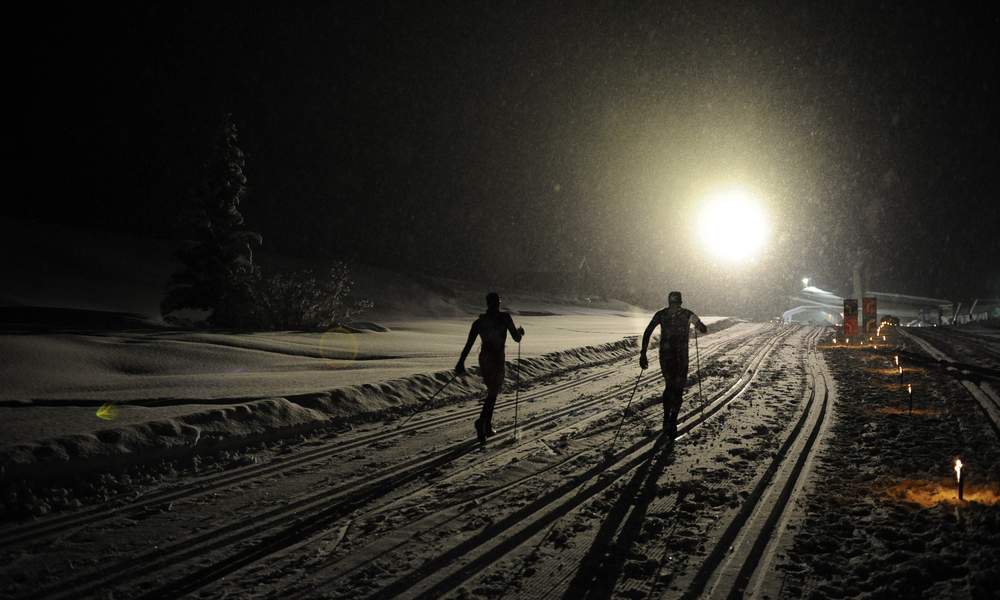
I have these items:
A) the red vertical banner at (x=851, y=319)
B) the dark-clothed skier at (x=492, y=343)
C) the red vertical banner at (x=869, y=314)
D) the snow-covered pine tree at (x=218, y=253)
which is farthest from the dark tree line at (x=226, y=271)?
the red vertical banner at (x=869, y=314)

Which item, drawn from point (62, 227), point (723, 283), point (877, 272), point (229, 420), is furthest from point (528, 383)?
point (877, 272)

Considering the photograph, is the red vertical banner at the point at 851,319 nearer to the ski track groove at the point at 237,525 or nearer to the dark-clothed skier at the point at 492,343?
the dark-clothed skier at the point at 492,343

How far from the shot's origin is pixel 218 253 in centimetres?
2405

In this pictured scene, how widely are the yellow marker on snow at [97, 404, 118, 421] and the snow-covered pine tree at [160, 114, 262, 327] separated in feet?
56.1

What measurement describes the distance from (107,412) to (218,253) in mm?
18578

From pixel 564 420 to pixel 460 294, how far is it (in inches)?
2015

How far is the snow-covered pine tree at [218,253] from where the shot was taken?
23859mm

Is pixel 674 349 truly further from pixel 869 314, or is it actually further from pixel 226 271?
pixel 869 314

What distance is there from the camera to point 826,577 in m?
3.65

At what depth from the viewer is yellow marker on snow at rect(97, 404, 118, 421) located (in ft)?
23.4

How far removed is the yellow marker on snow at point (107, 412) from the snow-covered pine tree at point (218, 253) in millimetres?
17091

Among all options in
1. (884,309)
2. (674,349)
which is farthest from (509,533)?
(884,309)

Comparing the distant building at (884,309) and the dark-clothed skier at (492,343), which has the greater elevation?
the distant building at (884,309)

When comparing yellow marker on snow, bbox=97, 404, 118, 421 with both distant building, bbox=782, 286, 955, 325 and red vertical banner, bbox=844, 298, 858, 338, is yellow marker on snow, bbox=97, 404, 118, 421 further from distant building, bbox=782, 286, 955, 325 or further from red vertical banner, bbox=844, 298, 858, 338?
distant building, bbox=782, 286, 955, 325
